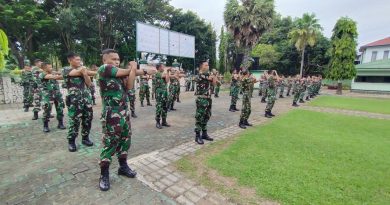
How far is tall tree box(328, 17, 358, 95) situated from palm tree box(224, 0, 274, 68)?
7.43 meters

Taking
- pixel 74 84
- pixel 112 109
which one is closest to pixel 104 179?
pixel 112 109

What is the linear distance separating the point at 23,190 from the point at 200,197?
258 centimetres

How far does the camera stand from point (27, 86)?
896 centimetres

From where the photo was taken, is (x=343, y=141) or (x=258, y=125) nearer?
(x=343, y=141)

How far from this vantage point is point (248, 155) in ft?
14.7

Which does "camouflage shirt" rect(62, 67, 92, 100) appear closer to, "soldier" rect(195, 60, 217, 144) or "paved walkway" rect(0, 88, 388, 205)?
"paved walkway" rect(0, 88, 388, 205)

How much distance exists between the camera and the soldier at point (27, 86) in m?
8.62

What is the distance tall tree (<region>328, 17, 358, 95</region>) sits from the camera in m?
20.9

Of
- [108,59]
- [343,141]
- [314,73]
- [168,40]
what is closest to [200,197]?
[108,59]

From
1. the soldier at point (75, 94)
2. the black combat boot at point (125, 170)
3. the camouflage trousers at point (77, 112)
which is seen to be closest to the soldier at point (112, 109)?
the black combat boot at point (125, 170)

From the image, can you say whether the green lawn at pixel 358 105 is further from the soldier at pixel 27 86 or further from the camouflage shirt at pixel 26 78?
the camouflage shirt at pixel 26 78

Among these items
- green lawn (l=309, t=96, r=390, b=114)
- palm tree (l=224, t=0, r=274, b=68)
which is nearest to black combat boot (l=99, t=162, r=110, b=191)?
green lawn (l=309, t=96, r=390, b=114)

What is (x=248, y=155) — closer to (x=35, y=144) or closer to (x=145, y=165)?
(x=145, y=165)

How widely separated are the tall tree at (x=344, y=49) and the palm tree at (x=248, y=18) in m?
7.43
